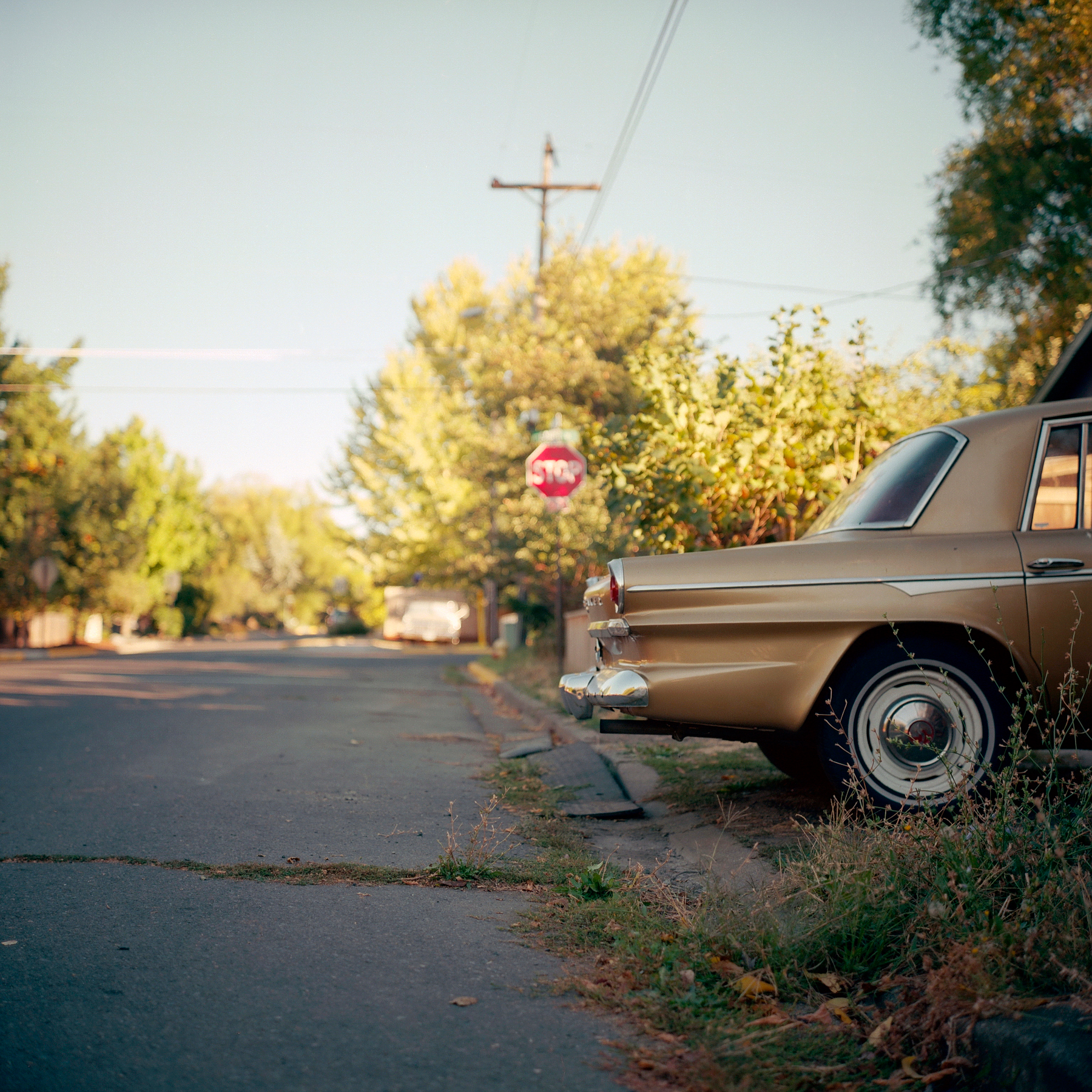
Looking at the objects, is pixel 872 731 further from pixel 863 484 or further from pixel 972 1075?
pixel 972 1075

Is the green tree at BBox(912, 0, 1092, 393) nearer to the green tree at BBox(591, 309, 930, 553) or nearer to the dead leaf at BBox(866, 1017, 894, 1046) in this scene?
the green tree at BBox(591, 309, 930, 553)

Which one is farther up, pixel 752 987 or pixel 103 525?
pixel 103 525

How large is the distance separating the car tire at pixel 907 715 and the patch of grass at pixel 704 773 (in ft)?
3.96

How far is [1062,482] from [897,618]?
1032 millimetres

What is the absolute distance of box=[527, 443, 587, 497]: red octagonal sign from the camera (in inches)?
543

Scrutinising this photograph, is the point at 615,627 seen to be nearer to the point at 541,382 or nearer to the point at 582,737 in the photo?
the point at 582,737

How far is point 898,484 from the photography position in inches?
203

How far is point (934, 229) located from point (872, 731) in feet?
53.4

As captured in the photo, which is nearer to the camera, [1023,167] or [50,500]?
[1023,167]

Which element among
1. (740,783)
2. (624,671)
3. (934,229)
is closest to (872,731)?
(624,671)

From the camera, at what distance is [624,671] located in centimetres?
495

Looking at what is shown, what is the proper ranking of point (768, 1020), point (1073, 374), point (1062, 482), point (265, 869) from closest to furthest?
point (768, 1020) → point (265, 869) → point (1062, 482) → point (1073, 374)

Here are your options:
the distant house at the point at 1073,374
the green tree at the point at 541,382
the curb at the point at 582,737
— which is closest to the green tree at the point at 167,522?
the green tree at the point at 541,382

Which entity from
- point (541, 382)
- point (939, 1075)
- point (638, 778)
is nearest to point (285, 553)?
point (541, 382)
